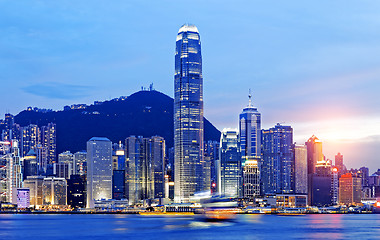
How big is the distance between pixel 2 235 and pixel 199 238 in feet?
114

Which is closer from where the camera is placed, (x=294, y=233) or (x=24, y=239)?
(x=24, y=239)

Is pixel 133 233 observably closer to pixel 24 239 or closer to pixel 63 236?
pixel 63 236

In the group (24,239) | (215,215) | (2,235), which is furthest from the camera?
(215,215)

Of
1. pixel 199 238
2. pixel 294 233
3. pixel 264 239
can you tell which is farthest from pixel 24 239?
pixel 294 233

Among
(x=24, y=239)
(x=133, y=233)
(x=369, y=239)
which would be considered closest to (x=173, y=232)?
(x=133, y=233)

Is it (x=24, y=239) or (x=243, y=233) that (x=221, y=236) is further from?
(x=24, y=239)

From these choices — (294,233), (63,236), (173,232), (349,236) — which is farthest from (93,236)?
(349,236)

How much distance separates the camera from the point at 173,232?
117 m

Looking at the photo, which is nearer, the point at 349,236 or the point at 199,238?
the point at 199,238

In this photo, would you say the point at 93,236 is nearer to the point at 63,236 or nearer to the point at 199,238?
the point at 63,236

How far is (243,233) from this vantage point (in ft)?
387

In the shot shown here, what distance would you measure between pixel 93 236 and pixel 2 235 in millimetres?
16949

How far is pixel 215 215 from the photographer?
19925 cm

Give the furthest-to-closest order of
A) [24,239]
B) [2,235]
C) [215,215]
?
1. [215,215]
2. [2,235]
3. [24,239]
